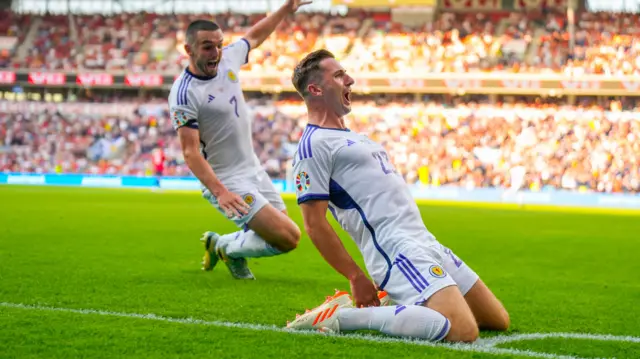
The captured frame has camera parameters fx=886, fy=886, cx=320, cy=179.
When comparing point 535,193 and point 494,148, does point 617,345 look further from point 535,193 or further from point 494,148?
point 494,148

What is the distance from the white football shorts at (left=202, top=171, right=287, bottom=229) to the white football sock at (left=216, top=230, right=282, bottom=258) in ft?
0.40

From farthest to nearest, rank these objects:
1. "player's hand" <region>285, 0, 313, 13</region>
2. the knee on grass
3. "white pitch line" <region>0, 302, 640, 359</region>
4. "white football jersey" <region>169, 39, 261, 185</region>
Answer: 1. "player's hand" <region>285, 0, 313, 13</region>
2. "white football jersey" <region>169, 39, 261, 185</region>
3. the knee on grass
4. "white pitch line" <region>0, 302, 640, 359</region>

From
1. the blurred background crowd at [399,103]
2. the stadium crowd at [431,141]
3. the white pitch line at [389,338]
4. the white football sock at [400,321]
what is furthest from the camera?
the blurred background crowd at [399,103]

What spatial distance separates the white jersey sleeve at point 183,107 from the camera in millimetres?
8102

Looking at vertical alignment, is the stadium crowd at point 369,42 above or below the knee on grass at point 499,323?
above

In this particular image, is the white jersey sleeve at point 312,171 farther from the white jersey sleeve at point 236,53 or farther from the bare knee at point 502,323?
the white jersey sleeve at point 236,53

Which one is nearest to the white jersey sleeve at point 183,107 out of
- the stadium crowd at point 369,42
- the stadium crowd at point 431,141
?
the stadium crowd at point 431,141

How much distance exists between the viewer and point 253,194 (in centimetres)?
846

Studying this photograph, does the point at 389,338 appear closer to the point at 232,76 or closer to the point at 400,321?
the point at 400,321

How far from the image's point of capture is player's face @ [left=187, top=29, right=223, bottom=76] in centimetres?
809

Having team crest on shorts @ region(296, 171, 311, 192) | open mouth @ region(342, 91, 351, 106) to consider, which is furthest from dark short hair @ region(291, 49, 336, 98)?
team crest on shorts @ region(296, 171, 311, 192)

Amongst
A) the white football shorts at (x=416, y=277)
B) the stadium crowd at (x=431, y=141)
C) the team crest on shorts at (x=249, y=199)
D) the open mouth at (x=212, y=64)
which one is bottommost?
the stadium crowd at (x=431, y=141)

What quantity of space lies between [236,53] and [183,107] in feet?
3.39

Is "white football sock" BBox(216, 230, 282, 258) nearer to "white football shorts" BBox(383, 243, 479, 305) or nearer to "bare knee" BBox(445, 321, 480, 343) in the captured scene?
"white football shorts" BBox(383, 243, 479, 305)
